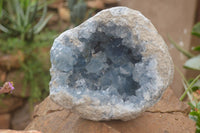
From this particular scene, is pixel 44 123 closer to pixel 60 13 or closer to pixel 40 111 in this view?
pixel 40 111

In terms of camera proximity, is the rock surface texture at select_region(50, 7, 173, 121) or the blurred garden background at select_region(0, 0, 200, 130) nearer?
the rock surface texture at select_region(50, 7, 173, 121)

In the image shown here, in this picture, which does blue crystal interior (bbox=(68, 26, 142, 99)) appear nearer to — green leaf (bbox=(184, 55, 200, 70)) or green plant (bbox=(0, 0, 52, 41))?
green leaf (bbox=(184, 55, 200, 70))

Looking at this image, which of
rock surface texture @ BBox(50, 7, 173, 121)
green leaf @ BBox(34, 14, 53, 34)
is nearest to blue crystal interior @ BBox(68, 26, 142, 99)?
rock surface texture @ BBox(50, 7, 173, 121)

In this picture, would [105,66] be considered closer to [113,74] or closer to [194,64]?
[113,74]

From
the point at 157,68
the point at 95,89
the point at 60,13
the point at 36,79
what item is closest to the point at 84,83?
the point at 95,89

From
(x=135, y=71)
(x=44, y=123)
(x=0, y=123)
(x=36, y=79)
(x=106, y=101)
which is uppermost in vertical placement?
(x=135, y=71)

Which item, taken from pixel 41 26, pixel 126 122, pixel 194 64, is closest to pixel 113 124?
pixel 126 122

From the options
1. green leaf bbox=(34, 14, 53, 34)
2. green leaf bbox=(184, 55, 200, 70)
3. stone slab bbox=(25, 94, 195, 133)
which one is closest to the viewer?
stone slab bbox=(25, 94, 195, 133)
